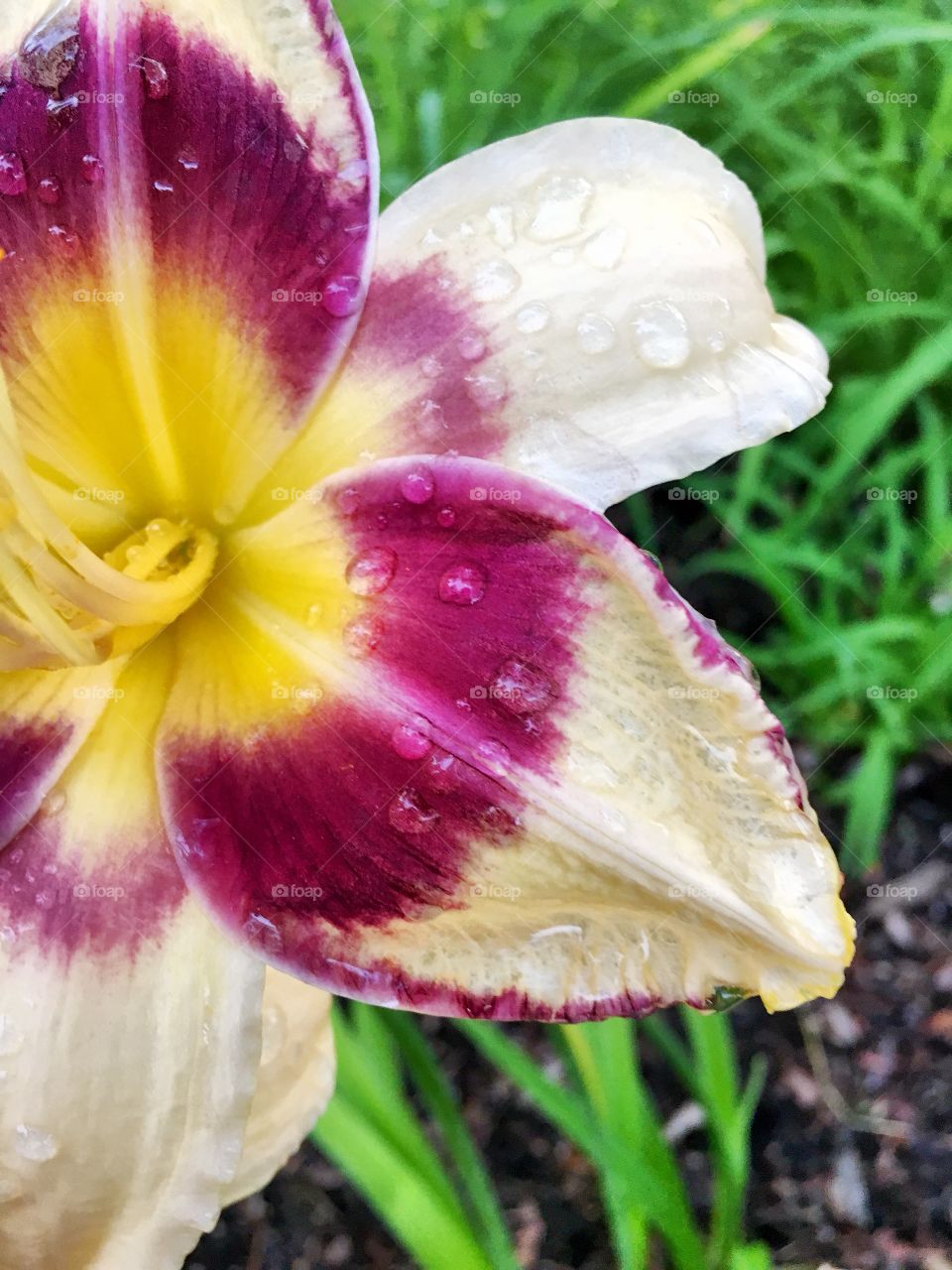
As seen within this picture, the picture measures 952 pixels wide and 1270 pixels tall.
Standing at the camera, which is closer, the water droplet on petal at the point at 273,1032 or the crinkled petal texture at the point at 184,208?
the crinkled petal texture at the point at 184,208

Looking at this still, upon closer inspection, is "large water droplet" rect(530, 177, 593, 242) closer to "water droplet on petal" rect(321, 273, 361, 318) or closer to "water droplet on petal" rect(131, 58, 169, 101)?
"water droplet on petal" rect(321, 273, 361, 318)

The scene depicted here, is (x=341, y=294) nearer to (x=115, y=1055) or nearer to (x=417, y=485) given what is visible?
(x=417, y=485)

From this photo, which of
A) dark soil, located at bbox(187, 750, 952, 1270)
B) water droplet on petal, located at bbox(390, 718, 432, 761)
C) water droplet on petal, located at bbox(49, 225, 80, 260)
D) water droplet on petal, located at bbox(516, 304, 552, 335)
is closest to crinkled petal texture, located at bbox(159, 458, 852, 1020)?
water droplet on petal, located at bbox(390, 718, 432, 761)

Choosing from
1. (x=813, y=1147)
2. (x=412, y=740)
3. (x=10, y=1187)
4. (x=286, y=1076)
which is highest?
(x=412, y=740)

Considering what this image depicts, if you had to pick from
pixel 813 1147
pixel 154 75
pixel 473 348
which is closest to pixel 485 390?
pixel 473 348

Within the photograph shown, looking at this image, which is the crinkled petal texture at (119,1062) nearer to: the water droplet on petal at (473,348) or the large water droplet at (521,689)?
the large water droplet at (521,689)

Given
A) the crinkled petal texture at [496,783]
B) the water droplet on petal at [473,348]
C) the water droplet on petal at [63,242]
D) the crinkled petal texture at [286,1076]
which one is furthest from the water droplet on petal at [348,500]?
the crinkled petal texture at [286,1076]

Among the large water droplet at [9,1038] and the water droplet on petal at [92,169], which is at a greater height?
the water droplet on petal at [92,169]
